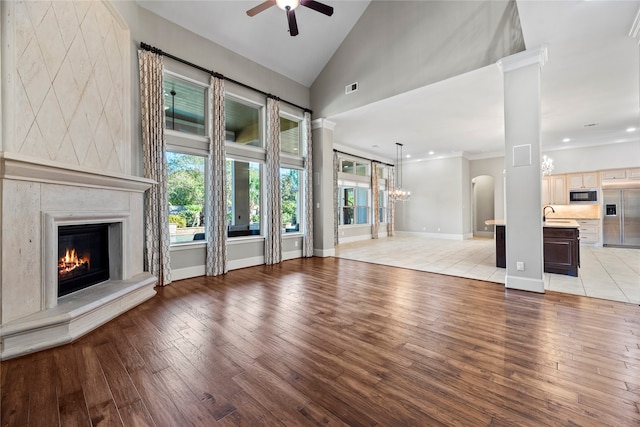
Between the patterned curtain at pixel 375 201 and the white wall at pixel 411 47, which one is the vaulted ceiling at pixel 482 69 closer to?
the white wall at pixel 411 47

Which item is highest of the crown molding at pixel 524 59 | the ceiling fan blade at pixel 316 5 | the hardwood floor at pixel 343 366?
the ceiling fan blade at pixel 316 5

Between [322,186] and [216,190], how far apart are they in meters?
2.76

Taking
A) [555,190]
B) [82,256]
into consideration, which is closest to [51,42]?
[82,256]

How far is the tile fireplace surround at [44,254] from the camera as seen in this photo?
217 centimetres

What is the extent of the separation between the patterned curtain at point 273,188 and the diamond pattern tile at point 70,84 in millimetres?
2631

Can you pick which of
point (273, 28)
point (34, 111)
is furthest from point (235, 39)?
point (34, 111)

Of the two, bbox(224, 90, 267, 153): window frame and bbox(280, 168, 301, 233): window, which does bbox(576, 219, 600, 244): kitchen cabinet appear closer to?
bbox(280, 168, 301, 233): window

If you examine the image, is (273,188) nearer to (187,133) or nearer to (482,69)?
(187,133)

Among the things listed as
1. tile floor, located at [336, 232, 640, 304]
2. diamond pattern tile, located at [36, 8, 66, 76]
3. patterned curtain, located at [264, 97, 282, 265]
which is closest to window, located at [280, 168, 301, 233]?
patterned curtain, located at [264, 97, 282, 265]

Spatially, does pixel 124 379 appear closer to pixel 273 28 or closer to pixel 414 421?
pixel 414 421

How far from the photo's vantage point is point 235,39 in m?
5.10

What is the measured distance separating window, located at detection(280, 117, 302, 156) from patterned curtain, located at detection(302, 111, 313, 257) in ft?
0.86

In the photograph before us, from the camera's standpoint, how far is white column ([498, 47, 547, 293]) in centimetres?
366

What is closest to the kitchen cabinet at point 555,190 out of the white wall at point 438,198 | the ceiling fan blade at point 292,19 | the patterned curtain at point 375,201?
the white wall at point 438,198
